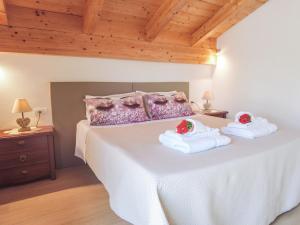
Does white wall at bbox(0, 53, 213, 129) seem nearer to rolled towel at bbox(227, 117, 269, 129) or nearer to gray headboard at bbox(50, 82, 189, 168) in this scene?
gray headboard at bbox(50, 82, 189, 168)

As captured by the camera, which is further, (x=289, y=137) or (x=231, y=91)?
(x=231, y=91)

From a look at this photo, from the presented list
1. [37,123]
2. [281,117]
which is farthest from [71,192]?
[281,117]

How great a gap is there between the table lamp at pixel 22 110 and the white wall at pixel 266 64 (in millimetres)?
3491

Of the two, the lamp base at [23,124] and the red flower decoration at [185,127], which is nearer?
the red flower decoration at [185,127]

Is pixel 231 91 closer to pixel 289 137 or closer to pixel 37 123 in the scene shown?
pixel 289 137

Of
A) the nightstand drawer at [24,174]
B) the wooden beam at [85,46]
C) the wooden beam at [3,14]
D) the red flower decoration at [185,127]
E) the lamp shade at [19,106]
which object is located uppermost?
the wooden beam at [3,14]

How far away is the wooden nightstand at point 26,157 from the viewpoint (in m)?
2.33

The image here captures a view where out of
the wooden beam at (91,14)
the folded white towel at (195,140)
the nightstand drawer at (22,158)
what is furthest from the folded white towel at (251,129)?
the nightstand drawer at (22,158)

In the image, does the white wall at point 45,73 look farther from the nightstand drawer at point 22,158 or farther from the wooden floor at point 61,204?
the wooden floor at point 61,204

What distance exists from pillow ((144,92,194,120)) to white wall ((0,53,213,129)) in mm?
601

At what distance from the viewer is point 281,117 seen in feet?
11.3

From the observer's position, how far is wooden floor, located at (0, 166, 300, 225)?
1.84m

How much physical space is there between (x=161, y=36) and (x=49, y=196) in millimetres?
2861

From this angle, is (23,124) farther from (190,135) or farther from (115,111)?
(190,135)
